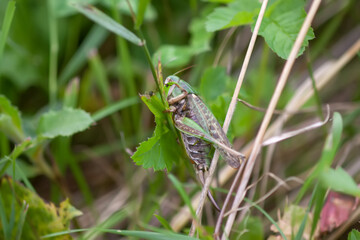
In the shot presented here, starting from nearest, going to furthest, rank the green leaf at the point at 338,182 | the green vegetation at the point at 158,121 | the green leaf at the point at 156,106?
the green leaf at the point at 338,182 < the green leaf at the point at 156,106 < the green vegetation at the point at 158,121

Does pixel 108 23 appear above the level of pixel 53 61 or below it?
above

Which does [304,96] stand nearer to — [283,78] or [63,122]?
[283,78]

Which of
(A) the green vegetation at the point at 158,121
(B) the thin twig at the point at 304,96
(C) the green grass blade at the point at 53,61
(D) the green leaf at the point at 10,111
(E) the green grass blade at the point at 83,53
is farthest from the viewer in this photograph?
(E) the green grass blade at the point at 83,53

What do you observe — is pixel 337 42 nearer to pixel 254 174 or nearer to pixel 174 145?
pixel 254 174

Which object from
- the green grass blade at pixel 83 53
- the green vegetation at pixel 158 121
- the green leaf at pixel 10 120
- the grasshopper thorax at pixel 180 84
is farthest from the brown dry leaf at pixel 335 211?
the green grass blade at pixel 83 53

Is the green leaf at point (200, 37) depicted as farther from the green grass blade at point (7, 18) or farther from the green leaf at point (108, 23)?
the green grass blade at point (7, 18)

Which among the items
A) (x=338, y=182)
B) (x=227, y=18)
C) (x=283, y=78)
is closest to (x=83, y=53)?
(x=227, y=18)
